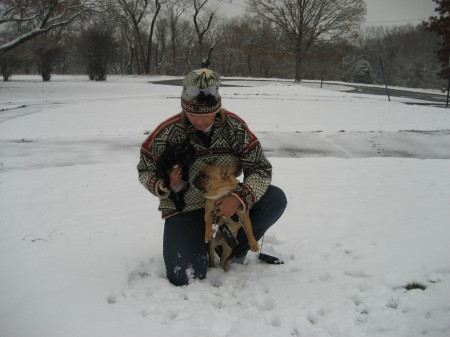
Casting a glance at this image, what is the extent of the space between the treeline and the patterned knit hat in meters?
17.9

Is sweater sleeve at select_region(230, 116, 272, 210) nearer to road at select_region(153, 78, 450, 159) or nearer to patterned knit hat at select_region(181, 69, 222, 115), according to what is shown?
patterned knit hat at select_region(181, 69, 222, 115)

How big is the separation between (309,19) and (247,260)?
95.3 feet

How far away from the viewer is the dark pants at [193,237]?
2484 mm

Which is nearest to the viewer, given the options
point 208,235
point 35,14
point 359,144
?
point 208,235

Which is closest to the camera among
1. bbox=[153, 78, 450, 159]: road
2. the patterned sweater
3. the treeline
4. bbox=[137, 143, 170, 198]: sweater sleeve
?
bbox=[137, 143, 170, 198]: sweater sleeve

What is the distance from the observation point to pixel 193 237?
2.56 m

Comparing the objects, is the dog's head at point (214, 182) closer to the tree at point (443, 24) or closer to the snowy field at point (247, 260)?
the snowy field at point (247, 260)

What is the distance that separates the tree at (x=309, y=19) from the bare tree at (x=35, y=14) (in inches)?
605

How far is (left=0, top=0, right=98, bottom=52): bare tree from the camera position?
1591 cm

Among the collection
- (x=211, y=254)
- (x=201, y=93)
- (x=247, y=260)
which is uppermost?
(x=201, y=93)

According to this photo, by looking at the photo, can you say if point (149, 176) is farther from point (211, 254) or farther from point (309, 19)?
point (309, 19)

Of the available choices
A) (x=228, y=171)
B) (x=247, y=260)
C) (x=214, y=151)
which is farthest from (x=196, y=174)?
(x=247, y=260)

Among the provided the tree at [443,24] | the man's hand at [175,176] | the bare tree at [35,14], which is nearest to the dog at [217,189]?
the man's hand at [175,176]

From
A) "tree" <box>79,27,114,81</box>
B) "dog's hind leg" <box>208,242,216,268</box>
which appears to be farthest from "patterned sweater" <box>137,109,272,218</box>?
"tree" <box>79,27,114,81</box>
